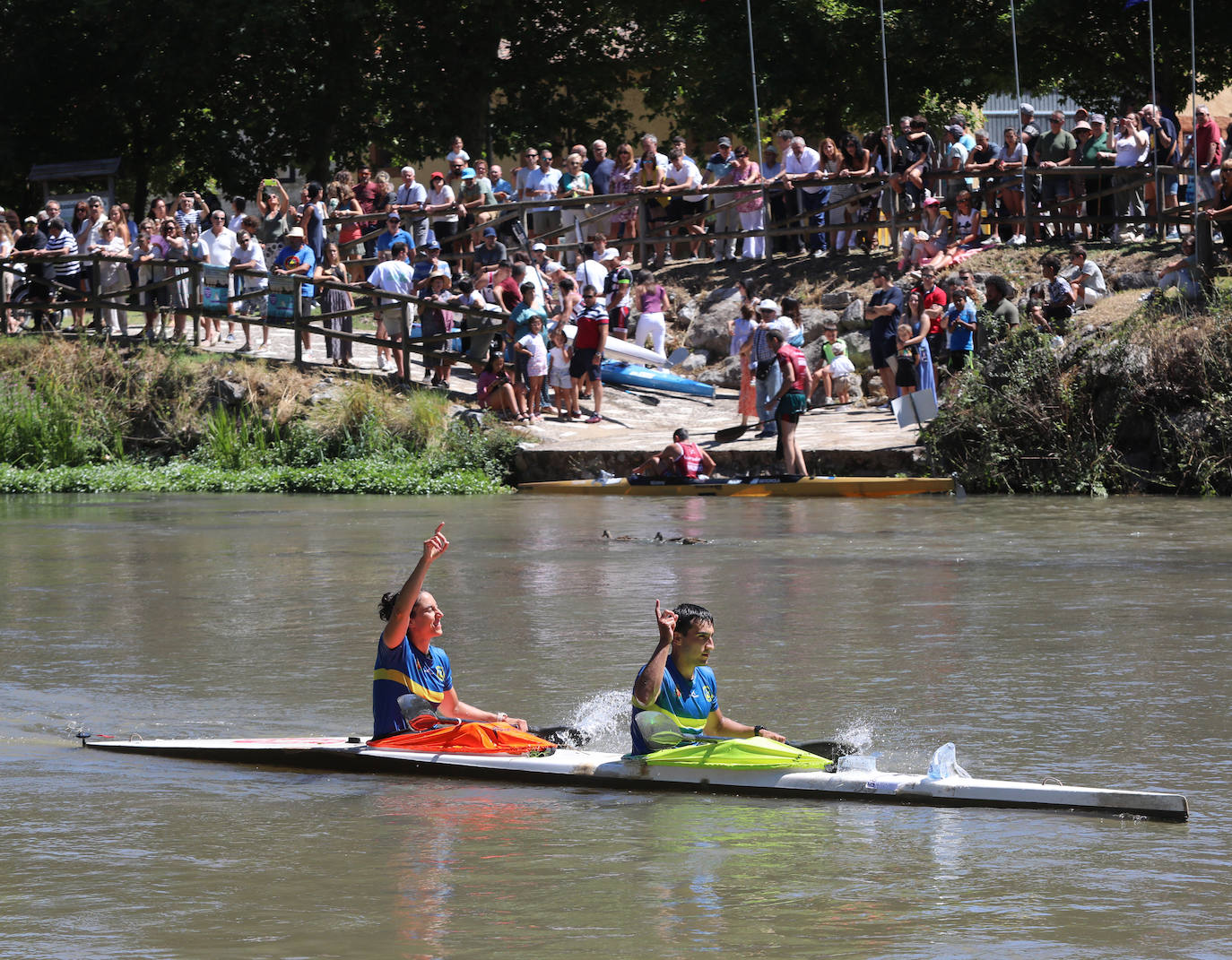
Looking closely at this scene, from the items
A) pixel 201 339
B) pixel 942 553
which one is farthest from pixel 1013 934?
pixel 201 339

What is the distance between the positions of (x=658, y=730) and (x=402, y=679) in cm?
130

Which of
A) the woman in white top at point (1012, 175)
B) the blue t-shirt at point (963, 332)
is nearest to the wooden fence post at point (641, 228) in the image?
the woman in white top at point (1012, 175)

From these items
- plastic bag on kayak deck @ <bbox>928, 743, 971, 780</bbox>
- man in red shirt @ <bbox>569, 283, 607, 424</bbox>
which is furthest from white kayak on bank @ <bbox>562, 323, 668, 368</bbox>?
plastic bag on kayak deck @ <bbox>928, 743, 971, 780</bbox>

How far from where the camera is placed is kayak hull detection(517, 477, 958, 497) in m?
20.6

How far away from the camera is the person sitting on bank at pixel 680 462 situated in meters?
21.6

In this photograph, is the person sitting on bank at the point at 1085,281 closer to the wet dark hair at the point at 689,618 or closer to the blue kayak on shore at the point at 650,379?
the blue kayak on shore at the point at 650,379

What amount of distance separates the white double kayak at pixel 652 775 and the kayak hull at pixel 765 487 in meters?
12.3

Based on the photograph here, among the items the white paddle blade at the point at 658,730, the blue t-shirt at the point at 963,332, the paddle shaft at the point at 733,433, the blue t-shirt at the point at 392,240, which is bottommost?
the white paddle blade at the point at 658,730

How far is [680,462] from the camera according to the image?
850 inches

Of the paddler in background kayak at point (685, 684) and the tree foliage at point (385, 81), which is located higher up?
the tree foliage at point (385, 81)

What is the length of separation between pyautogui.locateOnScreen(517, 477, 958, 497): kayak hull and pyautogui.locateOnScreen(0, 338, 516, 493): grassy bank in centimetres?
177

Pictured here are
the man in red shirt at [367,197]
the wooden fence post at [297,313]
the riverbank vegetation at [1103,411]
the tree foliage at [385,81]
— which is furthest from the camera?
the tree foliage at [385,81]

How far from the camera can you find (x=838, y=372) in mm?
24219

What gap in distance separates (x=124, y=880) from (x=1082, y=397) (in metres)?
15.6
